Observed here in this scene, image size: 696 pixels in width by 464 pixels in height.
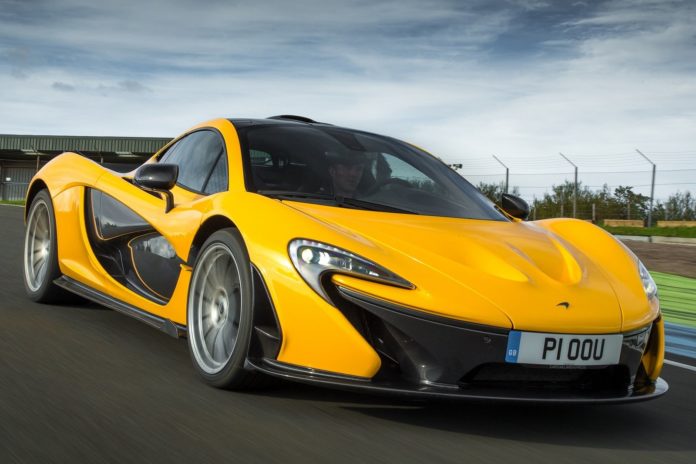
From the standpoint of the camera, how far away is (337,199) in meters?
4.19

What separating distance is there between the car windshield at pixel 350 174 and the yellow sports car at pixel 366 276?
12 millimetres

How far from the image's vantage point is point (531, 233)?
4316 mm

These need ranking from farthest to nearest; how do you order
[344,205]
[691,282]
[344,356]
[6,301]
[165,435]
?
[691,282] < [6,301] < [344,205] < [344,356] < [165,435]

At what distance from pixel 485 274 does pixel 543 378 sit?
44cm

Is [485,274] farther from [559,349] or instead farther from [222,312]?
[222,312]

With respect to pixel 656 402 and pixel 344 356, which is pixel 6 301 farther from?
pixel 656 402

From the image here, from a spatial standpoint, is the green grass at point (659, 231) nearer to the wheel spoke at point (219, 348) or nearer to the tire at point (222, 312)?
the tire at point (222, 312)

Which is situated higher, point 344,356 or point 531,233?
point 531,233

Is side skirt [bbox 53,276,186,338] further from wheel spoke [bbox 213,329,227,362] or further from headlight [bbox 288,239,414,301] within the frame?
headlight [bbox 288,239,414,301]

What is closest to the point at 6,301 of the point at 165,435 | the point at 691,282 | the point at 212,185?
the point at 212,185

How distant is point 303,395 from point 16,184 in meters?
45.8

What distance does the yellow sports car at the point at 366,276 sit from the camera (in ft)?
10.7

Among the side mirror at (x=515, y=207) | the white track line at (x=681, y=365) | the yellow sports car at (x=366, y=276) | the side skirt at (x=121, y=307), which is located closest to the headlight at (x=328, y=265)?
the yellow sports car at (x=366, y=276)

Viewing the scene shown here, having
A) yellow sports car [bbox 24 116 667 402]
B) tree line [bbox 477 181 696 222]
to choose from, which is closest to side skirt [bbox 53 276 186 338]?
yellow sports car [bbox 24 116 667 402]
